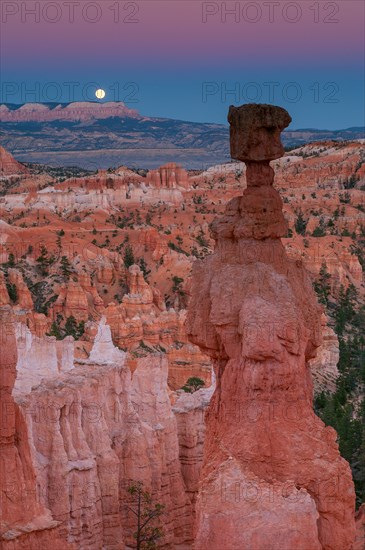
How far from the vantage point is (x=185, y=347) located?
3550 cm

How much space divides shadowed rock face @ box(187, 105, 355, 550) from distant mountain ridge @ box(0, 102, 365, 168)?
341ft

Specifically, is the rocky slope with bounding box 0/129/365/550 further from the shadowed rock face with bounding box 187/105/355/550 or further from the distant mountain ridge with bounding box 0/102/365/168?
the distant mountain ridge with bounding box 0/102/365/168

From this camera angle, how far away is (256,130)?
440 inches

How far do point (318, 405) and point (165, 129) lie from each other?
10001 centimetres

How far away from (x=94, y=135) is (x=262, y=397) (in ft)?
392

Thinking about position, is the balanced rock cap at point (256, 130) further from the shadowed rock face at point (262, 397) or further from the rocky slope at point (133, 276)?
the rocky slope at point (133, 276)

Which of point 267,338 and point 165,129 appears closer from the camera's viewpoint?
point 267,338

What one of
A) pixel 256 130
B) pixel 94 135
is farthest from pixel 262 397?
pixel 94 135

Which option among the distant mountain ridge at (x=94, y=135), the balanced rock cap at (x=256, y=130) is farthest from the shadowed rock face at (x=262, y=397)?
the distant mountain ridge at (x=94, y=135)

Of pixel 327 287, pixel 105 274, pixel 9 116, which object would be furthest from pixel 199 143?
pixel 105 274

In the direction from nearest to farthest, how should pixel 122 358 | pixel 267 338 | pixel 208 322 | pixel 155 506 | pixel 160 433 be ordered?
1. pixel 267 338
2. pixel 208 322
3. pixel 155 506
4. pixel 160 433
5. pixel 122 358

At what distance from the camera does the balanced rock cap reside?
11109 mm

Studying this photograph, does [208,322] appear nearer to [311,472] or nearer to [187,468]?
[311,472]

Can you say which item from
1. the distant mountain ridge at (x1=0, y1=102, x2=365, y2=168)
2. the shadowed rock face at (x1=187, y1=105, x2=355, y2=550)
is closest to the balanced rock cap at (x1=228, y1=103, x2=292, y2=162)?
the shadowed rock face at (x1=187, y1=105, x2=355, y2=550)
